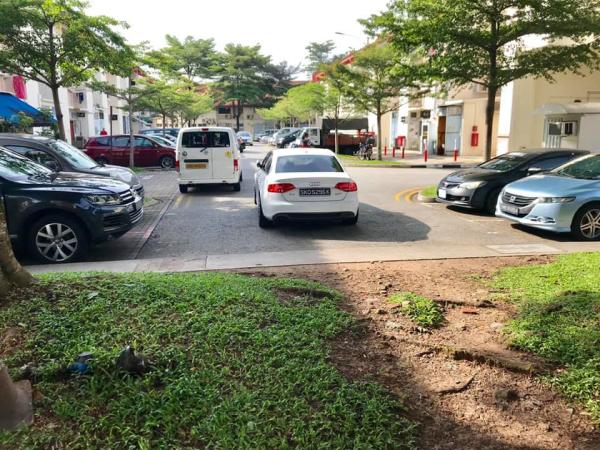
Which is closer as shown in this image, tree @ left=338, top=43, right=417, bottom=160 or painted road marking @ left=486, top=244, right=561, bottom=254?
painted road marking @ left=486, top=244, right=561, bottom=254

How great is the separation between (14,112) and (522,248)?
64.7 ft

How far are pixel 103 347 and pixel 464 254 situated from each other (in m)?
5.71

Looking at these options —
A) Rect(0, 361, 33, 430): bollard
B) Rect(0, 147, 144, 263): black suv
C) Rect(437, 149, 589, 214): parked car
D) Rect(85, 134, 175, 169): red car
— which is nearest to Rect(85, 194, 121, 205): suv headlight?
Rect(0, 147, 144, 263): black suv

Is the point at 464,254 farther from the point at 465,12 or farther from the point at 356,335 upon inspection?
the point at 465,12

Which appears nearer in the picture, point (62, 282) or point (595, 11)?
point (62, 282)

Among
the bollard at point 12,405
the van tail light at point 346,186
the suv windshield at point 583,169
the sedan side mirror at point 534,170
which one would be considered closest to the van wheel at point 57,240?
the van tail light at point 346,186

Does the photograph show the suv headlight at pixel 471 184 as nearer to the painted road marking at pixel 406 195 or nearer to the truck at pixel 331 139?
the painted road marking at pixel 406 195

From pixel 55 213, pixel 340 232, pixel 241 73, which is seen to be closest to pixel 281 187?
pixel 340 232

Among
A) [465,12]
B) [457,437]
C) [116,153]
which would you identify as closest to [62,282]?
[457,437]

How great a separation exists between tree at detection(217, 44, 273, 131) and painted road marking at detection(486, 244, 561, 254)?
6608 cm

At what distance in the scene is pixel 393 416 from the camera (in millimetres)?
3004

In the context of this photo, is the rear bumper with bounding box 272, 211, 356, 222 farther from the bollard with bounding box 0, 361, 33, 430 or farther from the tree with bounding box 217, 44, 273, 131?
the tree with bounding box 217, 44, 273, 131

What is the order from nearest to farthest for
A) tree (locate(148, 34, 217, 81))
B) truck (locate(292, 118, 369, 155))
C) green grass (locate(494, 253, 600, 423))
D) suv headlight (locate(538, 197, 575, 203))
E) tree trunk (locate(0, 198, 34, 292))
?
1. green grass (locate(494, 253, 600, 423))
2. tree trunk (locate(0, 198, 34, 292))
3. suv headlight (locate(538, 197, 575, 203))
4. truck (locate(292, 118, 369, 155))
5. tree (locate(148, 34, 217, 81))

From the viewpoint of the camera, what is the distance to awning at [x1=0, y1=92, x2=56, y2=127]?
775 inches
